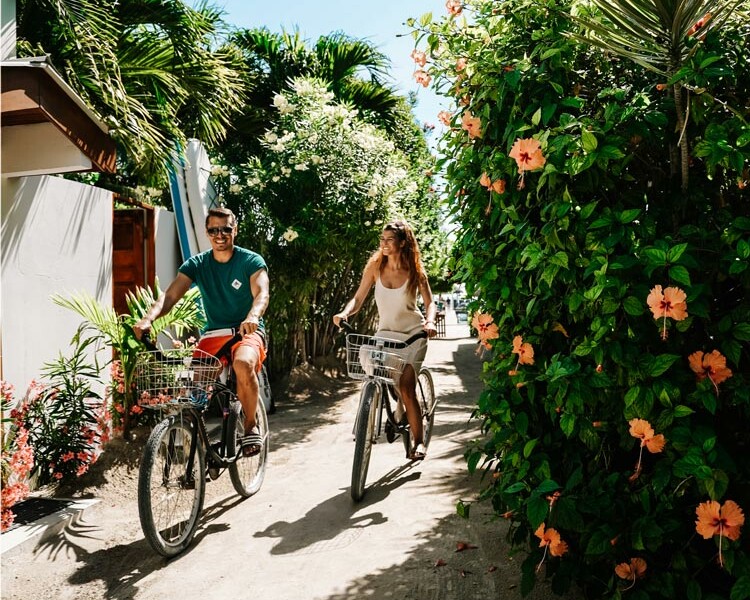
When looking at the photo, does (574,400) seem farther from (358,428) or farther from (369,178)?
(369,178)

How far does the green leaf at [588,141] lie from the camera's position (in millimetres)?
2463

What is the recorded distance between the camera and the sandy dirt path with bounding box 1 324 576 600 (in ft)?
11.6

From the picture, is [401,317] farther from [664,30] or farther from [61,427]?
[664,30]

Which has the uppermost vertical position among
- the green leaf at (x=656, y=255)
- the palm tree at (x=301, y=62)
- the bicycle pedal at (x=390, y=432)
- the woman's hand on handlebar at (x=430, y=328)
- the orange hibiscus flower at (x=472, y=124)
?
the palm tree at (x=301, y=62)

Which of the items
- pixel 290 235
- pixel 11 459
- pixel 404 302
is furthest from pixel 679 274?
pixel 290 235

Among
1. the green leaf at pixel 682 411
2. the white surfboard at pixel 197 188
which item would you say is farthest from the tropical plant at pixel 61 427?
the white surfboard at pixel 197 188

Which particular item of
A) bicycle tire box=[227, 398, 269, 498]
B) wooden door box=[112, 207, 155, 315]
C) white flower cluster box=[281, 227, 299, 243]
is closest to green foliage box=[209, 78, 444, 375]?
white flower cluster box=[281, 227, 299, 243]

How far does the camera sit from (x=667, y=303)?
92.9 inches

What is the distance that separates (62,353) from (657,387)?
4882 millimetres

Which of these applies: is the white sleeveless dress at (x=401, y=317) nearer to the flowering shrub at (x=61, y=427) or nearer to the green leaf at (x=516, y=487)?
the flowering shrub at (x=61, y=427)

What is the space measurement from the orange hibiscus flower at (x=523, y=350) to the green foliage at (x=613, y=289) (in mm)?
54

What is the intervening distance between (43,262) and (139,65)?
466 centimetres

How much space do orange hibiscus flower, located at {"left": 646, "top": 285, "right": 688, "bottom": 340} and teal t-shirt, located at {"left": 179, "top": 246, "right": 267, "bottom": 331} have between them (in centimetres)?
296

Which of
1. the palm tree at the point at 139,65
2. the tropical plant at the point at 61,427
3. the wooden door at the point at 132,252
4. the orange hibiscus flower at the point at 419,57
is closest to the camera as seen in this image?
the orange hibiscus flower at the point at 419,57
